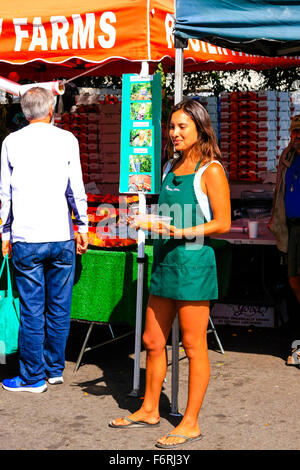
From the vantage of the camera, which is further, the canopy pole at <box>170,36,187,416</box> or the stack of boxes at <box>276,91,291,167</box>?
the stack of boxes at <box>276,91,291,167</box>

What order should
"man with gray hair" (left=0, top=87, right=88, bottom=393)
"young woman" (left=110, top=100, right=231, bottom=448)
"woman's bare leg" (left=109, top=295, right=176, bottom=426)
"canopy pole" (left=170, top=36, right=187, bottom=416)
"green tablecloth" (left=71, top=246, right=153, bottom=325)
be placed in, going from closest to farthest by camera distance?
"young woman" (left=110, top=100, right=231, bottom=448) → "woman's bare leg" (left=109, top=295, right=176, bottom=426) → "canopy pole" (left=170, top=36, right=187, bottom=416) → "man with gray hair" (left=0, top=87, right=88, bottom=393) → "green tablecloth" (left=71, top=246, right=153, bottom=325)

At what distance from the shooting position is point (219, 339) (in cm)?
636

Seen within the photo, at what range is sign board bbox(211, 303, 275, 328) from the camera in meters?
6.67

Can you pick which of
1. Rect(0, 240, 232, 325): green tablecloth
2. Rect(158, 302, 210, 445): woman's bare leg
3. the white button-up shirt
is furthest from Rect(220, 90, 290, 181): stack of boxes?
Rect(158, 302, 210, 445): woman's bare leg

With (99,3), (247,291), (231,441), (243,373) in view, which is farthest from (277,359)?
(99,3)

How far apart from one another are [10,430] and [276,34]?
9.86 feet

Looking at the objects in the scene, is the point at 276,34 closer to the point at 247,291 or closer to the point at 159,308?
the point at 159,308

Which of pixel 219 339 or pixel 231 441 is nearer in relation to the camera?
pixel 231 441

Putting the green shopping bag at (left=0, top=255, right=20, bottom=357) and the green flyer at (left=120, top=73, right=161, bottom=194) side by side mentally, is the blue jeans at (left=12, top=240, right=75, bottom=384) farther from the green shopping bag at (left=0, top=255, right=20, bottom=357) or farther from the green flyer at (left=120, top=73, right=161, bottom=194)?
the green flyer at (left=120, top=73, right=161, bottom=194)

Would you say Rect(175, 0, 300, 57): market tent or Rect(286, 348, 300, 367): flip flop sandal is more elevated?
Rect(175, 0, 300, 57): market tent

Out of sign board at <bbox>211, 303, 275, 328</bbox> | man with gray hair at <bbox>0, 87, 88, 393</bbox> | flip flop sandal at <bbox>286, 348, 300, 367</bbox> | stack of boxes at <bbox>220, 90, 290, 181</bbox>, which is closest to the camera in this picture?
man with gray hair at <bbox>0, 87, 88, 393</bbox>

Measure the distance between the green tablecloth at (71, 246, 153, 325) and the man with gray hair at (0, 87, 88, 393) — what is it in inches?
14.2

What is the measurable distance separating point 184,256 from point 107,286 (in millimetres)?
1585

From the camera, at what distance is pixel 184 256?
3822 millimetres
